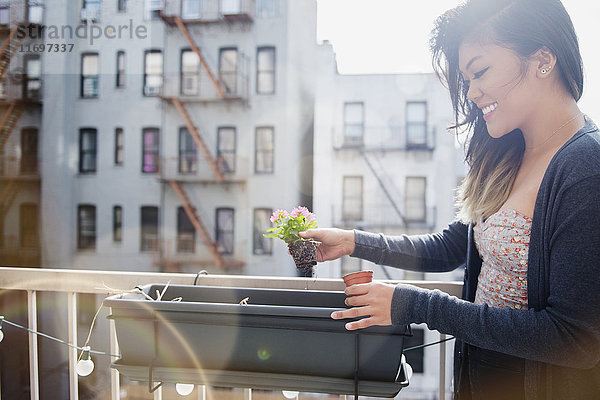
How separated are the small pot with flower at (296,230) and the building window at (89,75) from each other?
802cm

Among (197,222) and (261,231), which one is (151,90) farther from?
(261,231)

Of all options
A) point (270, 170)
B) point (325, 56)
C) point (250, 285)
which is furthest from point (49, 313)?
point (250, 285)

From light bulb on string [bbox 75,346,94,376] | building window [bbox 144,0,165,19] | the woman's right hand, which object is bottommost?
light bulb on string [bbox 75,346,94,376]

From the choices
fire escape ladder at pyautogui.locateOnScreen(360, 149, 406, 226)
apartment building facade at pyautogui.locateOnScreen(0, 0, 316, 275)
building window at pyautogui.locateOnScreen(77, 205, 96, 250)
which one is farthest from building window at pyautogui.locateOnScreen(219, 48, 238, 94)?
building window at pyautogui.locateOnScreen(77, 205, 96, 250)

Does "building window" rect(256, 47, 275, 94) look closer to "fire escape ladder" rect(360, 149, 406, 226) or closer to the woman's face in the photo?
"fire escape ladder" rect(360, 149, 406, 226)

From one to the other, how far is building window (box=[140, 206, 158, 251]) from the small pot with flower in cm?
726

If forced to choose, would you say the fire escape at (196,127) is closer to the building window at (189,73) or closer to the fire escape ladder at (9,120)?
the building window at (189,73)

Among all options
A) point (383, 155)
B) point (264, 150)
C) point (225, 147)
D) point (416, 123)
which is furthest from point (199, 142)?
point (416, 123)

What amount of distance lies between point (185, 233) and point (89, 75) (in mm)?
3325

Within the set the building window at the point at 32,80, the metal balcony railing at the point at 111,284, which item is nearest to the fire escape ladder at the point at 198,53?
the building window at the point at 32,80

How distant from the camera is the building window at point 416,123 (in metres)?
7.40

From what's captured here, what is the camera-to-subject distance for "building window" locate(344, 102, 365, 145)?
7.47m

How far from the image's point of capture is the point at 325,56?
23.8 ft

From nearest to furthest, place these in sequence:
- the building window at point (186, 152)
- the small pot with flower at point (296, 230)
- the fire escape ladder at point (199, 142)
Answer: the small pot with flower at point (296, 230)
the fire escape ladder at point (199, 142)
the building window at point (186, 152)
